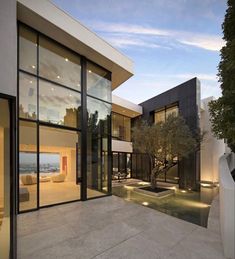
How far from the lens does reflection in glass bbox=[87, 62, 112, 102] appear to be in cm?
839

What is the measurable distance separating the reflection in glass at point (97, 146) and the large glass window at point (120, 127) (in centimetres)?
758

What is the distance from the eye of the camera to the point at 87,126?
8156 mm

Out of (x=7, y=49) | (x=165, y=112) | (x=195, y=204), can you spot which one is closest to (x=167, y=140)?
(x=195, y=204)

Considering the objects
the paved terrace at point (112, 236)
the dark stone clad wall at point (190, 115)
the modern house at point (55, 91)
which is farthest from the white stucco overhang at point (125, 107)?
the paved terrace at point (112, 236)

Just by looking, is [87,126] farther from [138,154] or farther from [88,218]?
[138,154]

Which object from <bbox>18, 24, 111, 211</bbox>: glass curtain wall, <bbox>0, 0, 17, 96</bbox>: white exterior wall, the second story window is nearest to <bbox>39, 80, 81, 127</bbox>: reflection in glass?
<bbox>18, 24, 111, 211</bbox>: glass curtain wall

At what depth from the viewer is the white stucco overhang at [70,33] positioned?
18.9ft

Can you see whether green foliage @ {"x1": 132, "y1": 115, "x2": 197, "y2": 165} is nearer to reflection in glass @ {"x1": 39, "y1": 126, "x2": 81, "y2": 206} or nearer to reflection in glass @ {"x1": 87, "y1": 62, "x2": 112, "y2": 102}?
reflection in glass @ {"x1": 87, "y1": 62, "x2": 112, "y2": 102}

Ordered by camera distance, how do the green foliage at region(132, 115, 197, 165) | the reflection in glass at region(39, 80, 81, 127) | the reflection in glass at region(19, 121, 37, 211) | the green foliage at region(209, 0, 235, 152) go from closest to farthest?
the green foliage at region(209, 0, 235, 152) → the reflection in glass at region(19, 121, 37, 211) → the reflection in glass at region(39, 80, 81, 127) → the green foliage at region(132, 115, 197, 165)

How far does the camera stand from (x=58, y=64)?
24.0 ft

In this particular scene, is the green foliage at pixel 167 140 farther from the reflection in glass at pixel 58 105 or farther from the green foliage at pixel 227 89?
the reflection in glass at pixel 58 105

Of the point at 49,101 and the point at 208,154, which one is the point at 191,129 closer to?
the point at 208,154

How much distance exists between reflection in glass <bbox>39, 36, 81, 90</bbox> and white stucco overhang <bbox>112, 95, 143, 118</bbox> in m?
7.20

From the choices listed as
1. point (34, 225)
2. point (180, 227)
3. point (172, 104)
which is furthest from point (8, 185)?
point (172, 104)
